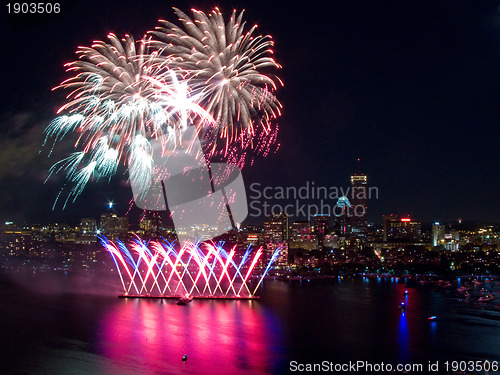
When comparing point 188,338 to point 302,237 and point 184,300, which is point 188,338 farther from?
point 302,237

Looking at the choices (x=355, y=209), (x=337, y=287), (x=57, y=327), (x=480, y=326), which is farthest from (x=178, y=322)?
(x=355, y=209)

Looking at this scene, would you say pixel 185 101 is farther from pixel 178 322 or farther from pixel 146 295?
pixel 146 295

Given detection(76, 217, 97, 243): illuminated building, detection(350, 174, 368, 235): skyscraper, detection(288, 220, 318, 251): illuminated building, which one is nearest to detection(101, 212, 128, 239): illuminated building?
detection(76, 217, 97, 243): illuminated building

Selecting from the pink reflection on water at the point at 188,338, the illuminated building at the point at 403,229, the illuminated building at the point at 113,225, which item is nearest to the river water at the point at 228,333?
the pink reflection on water at the point at 188,338

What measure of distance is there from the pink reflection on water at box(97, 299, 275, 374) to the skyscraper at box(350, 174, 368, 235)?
6301 centimetres

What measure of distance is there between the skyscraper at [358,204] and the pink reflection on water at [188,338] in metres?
63.0

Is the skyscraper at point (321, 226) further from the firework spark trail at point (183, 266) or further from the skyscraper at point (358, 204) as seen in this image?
the firework spark trail at point (183, 266)

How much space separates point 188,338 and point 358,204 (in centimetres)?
7601

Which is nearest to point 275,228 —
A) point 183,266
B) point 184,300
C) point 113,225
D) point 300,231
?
point 300,231

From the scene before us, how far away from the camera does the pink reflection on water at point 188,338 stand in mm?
12617

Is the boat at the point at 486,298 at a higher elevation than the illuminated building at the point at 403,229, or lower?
lower

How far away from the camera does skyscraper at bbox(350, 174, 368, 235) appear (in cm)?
8512

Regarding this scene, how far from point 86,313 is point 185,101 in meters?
11.9

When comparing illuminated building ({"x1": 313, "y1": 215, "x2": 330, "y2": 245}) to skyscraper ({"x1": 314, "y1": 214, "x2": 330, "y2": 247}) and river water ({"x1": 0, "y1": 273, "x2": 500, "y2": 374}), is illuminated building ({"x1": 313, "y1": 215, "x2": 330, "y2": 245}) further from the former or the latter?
river water ({"x1": 0, "y1": 273, "x2": 500, "y2": 374})
